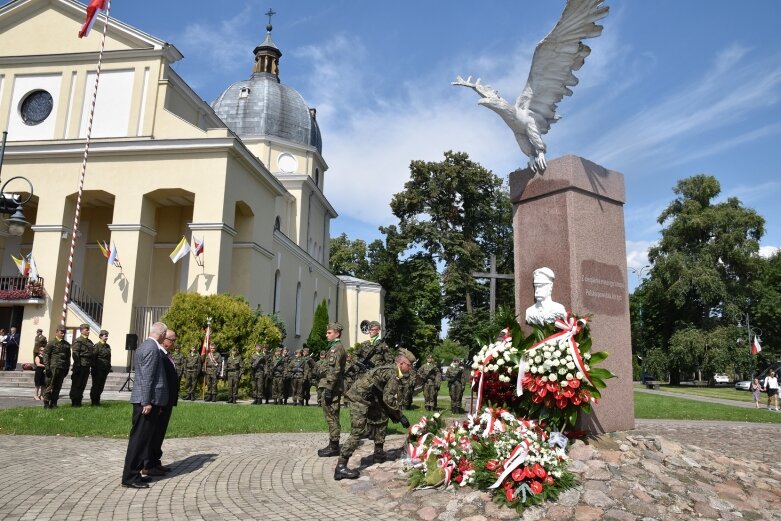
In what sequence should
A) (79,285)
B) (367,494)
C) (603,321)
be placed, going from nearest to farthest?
1. (367,494)
2. (603,321)
3. (79,285)

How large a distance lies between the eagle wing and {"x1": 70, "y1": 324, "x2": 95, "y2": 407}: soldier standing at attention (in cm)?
1076

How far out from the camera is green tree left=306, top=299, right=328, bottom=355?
34.9m

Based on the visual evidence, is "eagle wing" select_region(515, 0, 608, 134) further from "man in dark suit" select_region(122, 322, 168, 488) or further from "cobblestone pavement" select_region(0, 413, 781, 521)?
"man in dark suit" select_region(122, 322, 168, 488)

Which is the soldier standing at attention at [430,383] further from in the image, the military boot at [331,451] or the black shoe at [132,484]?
the black shoe at [132,484]

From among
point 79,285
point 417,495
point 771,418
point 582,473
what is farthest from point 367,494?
point 79,285

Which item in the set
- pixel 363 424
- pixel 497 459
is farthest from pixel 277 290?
pixel 497 459

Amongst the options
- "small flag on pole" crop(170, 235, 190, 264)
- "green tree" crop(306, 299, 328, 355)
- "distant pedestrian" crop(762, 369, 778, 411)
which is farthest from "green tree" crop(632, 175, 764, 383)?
"small flag on pole" crop(170, 235, 190, 264)

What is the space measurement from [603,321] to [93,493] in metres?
5.88

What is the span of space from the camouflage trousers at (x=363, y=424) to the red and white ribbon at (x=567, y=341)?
72.1 inches

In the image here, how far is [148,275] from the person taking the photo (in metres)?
23.2

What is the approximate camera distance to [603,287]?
23.1 feet

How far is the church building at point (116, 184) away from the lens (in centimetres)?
2220

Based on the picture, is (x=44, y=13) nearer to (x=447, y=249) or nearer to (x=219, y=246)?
(x=219, y=246)

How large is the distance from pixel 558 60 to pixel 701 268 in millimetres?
34745
